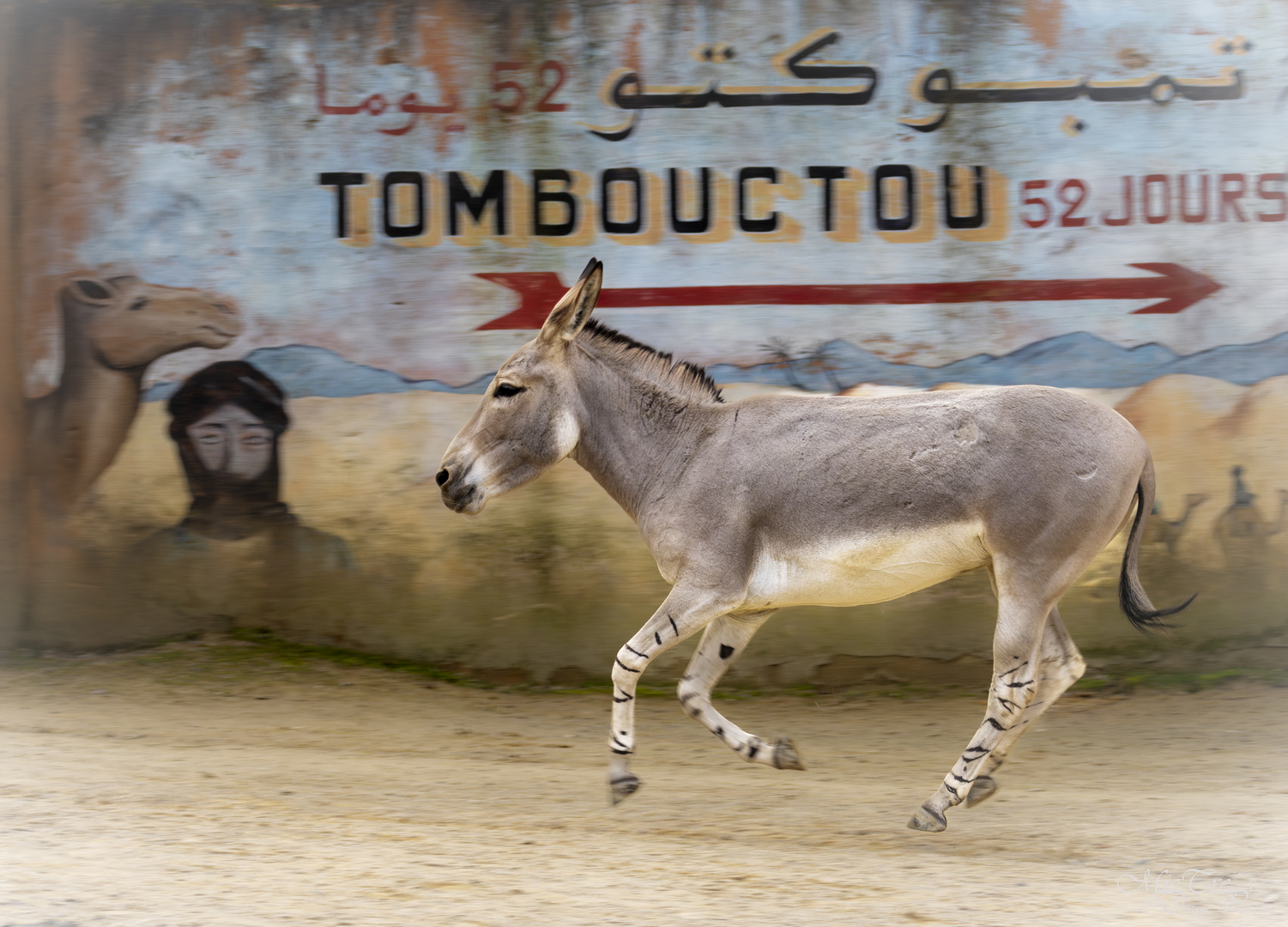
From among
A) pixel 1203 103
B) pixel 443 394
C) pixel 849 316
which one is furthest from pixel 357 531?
pixel 1203 103

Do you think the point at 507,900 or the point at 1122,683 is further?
the point at 1122,683

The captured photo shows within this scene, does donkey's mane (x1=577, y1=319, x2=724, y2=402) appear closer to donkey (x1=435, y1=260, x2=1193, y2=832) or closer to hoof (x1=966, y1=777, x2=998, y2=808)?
donkey (x1=435, y1=260, x2=1193, y2=832)

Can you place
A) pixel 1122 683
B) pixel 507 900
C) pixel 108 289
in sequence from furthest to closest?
1. pixel 108 289
2. pixel 1122 683
3. pixel 507 900

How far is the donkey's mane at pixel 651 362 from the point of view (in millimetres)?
4203

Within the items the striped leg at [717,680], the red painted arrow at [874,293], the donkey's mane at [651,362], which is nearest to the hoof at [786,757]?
the striped leg at [717,680]

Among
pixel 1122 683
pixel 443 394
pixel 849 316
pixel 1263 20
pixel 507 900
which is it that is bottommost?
pixel 1122 683

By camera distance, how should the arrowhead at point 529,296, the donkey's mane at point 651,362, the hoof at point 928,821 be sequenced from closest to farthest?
the hoof at point 928,821 → the donkey's mane at point 651,362 → the arrowhead at point 529,296

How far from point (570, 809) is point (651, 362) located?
5.69 ft

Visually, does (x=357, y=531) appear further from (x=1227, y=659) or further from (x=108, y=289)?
(x=1227, y=659)

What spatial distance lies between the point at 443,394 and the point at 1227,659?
4.48 m

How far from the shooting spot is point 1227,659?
589 cm

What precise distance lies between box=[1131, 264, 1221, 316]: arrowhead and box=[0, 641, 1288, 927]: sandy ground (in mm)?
2046
